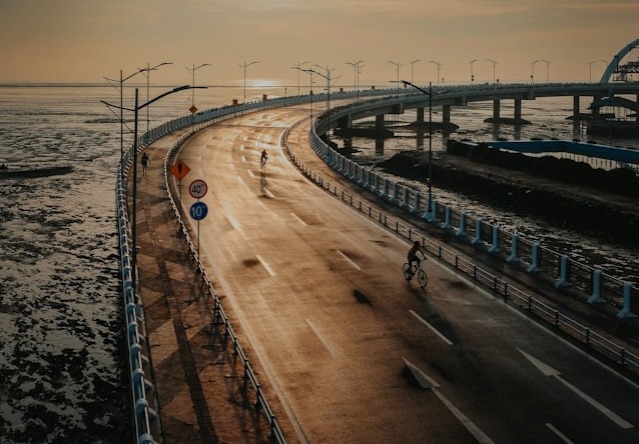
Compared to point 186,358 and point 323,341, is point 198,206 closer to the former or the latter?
point 323,341

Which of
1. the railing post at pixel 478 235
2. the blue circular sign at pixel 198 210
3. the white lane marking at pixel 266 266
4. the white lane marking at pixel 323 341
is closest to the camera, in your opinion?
the white lane marking at pixel 323 341

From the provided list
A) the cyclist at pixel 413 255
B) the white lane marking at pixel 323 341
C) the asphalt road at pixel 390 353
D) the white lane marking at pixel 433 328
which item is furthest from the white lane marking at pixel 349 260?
the white lane marking at pixel 323 341

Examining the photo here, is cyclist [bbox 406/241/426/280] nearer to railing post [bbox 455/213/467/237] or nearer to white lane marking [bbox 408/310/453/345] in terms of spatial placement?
white lane marking [bbox 408/310/453/345]

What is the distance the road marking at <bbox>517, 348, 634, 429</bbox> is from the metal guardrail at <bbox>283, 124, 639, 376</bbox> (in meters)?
2.42

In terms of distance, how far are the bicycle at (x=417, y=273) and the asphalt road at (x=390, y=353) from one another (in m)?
0.34

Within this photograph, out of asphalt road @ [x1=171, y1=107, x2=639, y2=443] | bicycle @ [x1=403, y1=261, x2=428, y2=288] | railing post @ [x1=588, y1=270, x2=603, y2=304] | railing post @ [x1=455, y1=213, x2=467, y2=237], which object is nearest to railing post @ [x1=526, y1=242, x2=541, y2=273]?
asphalt road @ [x1=171, y1=107, x2=639, y2=443]

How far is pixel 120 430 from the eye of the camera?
26.3 metres

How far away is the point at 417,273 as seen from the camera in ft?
119

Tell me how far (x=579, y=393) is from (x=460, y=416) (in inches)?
155

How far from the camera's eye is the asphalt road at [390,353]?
22.2 meters

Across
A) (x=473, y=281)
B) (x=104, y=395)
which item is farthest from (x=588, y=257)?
(x=104, y=395)

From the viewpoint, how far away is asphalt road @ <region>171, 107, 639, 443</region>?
72.7 ft

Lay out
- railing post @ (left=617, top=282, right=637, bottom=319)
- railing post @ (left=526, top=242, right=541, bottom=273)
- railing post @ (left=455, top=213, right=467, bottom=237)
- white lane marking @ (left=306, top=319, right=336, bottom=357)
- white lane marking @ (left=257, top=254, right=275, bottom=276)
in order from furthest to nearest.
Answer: railing post @ (left=455, top=213, right=467, bottom=237) < white lane marking @ (left=257, top=254, right=275, bottom=276) < railing post @ (left=526, top=242, right=541, bottom=273) < railing post @ (left=617, top=282, right=637, bottom=319) < white lane marking @ (left=306, top=319, right=336, bottom=357)

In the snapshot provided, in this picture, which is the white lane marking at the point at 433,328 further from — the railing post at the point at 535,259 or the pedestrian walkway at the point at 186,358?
the railing post at the point at 535,259
